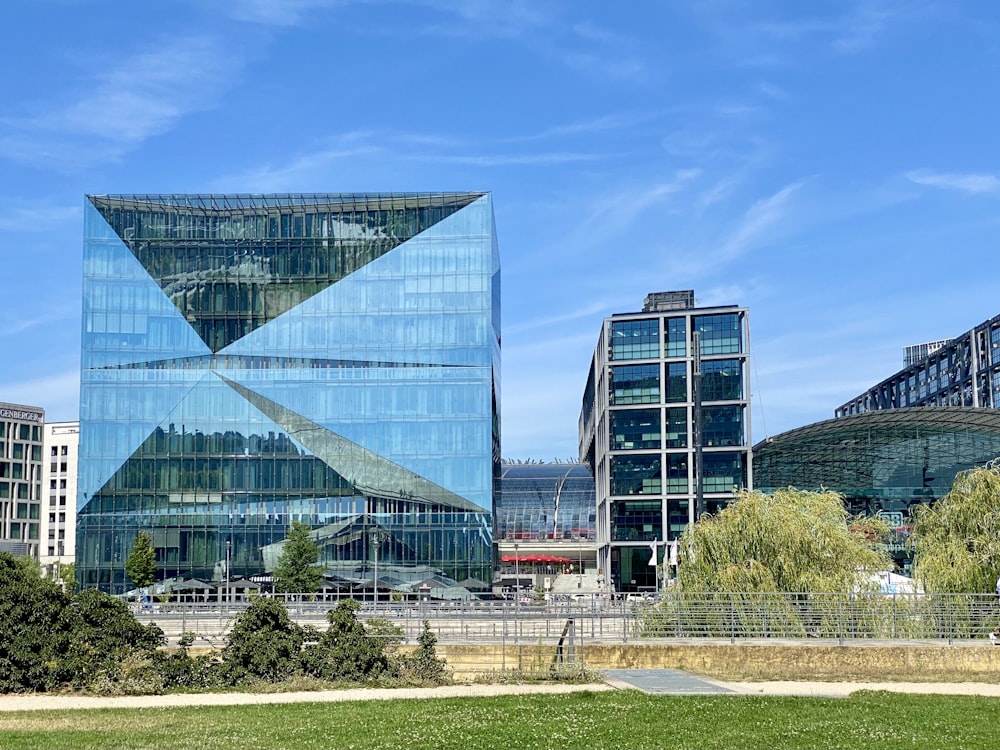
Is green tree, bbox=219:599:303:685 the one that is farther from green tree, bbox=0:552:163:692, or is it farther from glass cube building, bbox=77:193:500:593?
glass cube building, bbox=77:193:500:593

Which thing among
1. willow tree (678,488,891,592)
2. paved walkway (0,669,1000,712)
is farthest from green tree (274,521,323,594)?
paved walkway (0,669,1000,712)

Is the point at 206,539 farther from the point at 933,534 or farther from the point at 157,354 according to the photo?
the point at 933,534

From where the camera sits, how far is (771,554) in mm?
37500

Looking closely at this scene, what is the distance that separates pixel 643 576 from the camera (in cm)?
9219

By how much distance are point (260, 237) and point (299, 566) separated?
25073 mm

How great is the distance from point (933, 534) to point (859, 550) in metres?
2.60

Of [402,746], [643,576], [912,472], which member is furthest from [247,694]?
[912,472]

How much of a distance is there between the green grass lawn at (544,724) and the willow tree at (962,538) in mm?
14809

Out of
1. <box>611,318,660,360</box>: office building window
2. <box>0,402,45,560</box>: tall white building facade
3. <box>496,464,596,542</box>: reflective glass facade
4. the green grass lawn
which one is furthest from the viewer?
<box>0,402,45,560</box>: tall white building facade

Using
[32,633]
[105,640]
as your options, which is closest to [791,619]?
[105,640]

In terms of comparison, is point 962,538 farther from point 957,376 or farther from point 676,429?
point 957,376

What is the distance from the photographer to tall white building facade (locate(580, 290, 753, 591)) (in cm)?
8912

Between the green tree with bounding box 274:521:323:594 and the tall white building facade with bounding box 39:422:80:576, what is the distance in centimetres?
7623

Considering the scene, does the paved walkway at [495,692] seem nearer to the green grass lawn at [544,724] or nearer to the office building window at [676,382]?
the green grass lawn at [544,724]
